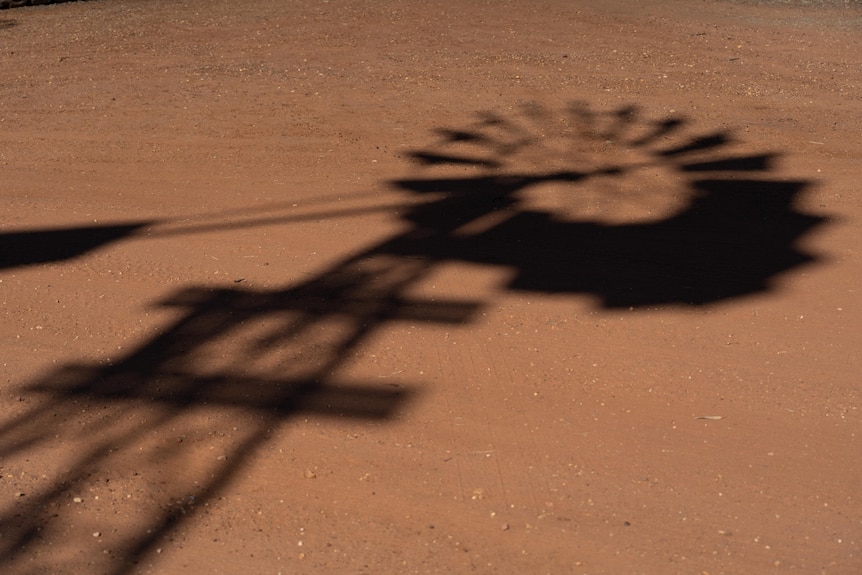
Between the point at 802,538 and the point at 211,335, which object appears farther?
the point at 211,335

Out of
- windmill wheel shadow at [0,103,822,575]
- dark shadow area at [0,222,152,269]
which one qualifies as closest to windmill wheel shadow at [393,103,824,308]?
windmill wheel shadow at [0,103,822,575]

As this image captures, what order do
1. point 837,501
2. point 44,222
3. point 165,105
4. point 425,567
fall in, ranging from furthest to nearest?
point 165,105 < point 44,222 < point 837,501 < point 425,567

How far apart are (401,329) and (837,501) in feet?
6.85

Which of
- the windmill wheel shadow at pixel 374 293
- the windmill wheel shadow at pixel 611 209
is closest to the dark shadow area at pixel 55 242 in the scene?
the windmill wheel shadow at pixel 374 293

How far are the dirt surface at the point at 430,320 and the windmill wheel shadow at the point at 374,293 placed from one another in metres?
0.02

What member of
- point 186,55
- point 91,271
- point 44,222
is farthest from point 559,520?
point 186,55

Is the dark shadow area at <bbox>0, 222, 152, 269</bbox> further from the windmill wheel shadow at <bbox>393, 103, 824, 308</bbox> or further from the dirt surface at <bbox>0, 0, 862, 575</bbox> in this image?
the windmill wheel shadow at <bbox>393, 103, 824, 308</bbox>

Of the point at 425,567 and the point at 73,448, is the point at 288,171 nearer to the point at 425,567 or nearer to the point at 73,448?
the point at 73,448

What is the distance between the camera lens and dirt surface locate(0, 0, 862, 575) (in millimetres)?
3721

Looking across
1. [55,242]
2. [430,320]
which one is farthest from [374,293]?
[55,242]

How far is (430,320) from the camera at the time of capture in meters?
5.13

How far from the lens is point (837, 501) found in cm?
382

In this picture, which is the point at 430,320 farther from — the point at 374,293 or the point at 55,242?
the point at 55,242

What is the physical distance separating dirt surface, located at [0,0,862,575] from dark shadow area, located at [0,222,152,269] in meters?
0.02
